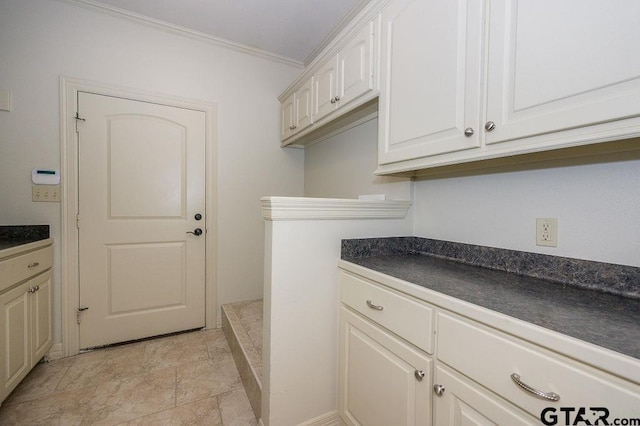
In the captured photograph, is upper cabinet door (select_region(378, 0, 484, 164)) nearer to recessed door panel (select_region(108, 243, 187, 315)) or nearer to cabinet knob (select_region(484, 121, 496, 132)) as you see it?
cabinet knob (select_region(484, 121, 496, 132))

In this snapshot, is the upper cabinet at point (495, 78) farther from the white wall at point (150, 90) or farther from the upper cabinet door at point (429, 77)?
the white wall at point (150, 90)

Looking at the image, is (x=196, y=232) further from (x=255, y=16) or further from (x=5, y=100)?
(x=255, y=16)

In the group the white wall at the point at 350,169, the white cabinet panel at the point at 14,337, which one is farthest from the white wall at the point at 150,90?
the white cabinet panel at the point at 14,337

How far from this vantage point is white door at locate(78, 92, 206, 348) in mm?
2082

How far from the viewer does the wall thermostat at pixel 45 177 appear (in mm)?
1908

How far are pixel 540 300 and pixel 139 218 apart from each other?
2.63 metres

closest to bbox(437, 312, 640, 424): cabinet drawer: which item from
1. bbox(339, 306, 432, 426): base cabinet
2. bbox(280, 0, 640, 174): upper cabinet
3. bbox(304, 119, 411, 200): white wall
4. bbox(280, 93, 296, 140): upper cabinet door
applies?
bbox(339, 306, 432, 426): base cabinet

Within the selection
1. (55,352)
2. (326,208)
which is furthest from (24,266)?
(326,208)

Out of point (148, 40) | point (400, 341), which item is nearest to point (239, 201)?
point (148, 40)

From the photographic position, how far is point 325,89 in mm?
1859

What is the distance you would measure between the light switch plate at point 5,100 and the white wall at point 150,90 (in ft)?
0.09

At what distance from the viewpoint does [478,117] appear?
0.95 meters

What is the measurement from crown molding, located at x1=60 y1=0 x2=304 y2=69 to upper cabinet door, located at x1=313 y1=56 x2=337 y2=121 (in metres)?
0.99

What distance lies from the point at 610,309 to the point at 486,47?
907mm
